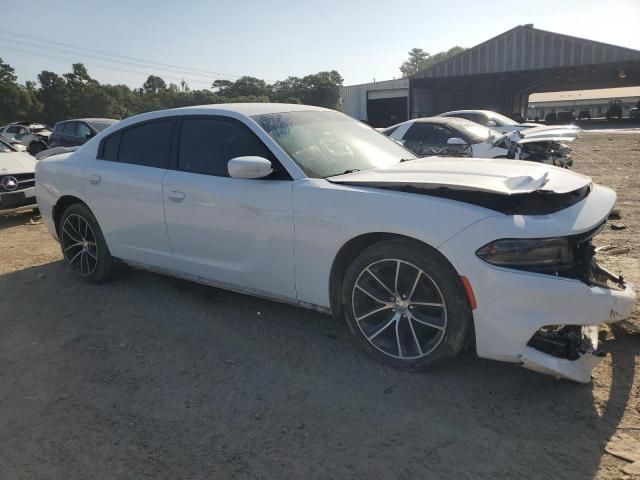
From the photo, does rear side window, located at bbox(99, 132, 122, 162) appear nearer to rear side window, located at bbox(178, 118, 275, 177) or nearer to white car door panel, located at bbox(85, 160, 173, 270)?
white car door panel, located at bbox(85, 160, 173, 270)

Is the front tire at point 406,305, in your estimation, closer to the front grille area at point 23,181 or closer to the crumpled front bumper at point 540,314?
the crumpled front bumper at point 540,314

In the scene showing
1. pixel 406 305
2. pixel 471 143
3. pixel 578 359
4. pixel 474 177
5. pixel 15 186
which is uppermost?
pixel 471 143

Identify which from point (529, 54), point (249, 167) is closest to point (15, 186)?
point (249, 167)

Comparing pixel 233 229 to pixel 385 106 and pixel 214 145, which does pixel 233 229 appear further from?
pixel 385 106

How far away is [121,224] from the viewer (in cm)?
435

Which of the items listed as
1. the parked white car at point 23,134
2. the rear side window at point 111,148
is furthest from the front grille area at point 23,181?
the parked white car at point 23,134

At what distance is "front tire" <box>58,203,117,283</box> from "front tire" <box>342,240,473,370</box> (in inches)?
106

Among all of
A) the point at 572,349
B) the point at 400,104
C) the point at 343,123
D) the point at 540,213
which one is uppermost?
the point at 400,104

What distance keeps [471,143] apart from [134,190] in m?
6.33

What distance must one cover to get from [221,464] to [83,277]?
10.7ft

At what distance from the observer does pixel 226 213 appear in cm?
353

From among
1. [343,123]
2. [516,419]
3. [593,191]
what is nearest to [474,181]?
[593,191]

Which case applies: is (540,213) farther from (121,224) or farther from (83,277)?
(83,277)

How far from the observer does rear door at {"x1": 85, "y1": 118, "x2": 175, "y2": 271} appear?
405 centimetres
